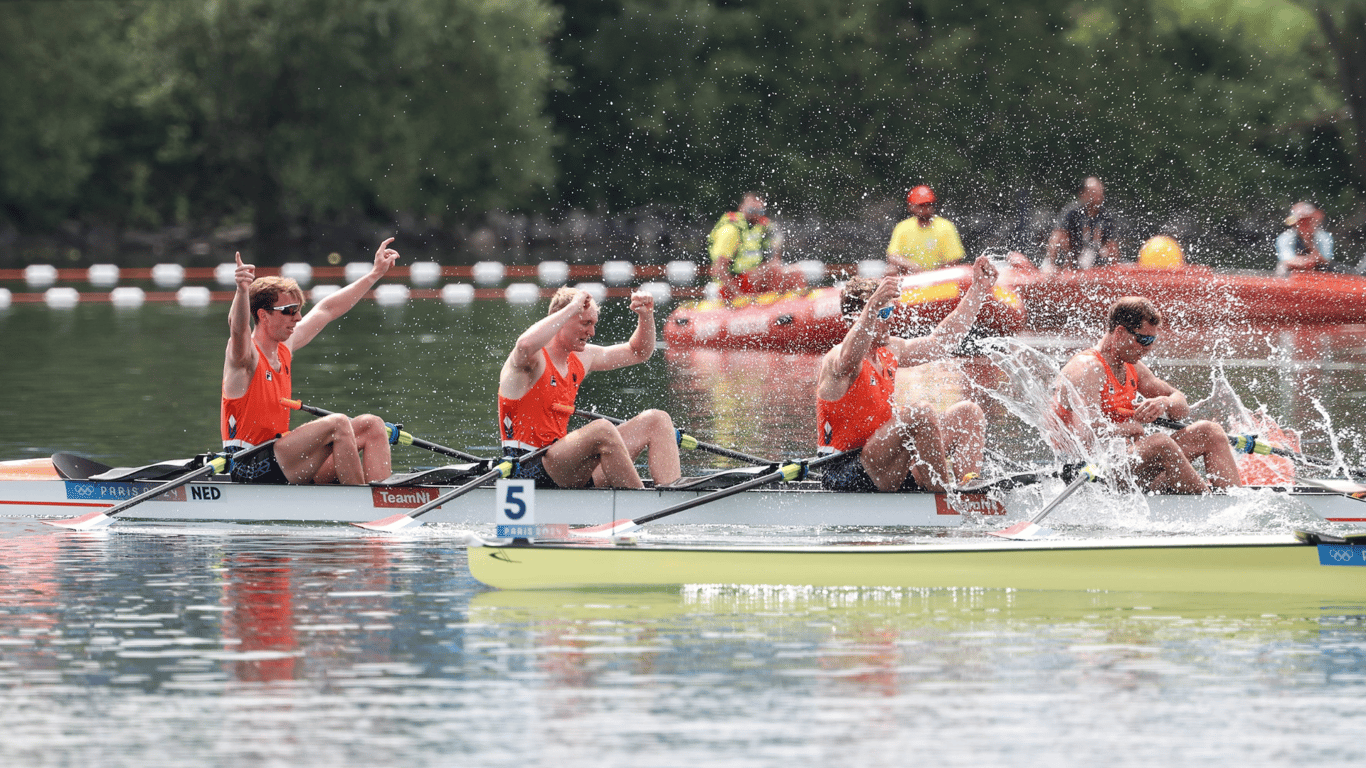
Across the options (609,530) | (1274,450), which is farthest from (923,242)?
(609,530)

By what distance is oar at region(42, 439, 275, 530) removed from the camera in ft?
35.0

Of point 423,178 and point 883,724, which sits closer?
point 883,724

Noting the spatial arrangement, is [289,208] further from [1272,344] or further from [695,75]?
[1272,344]

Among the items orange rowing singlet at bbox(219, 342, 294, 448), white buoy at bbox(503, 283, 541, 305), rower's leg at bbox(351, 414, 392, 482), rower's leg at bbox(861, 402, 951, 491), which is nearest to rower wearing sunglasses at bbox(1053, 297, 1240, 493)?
rower's leg at bbox(861, 402, 951, 491)

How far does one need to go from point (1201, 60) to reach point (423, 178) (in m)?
19.9

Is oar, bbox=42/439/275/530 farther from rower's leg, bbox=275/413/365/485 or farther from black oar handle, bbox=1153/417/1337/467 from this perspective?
black oar handle, bbox=1153/417/1337/467

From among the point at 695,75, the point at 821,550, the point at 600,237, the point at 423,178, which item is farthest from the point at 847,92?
the point at 821,550

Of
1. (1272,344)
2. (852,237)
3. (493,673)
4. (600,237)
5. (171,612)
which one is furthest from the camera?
(600,237)

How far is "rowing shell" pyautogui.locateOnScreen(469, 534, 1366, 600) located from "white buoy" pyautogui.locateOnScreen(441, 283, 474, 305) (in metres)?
22.4

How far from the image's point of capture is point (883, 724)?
686 centimetres

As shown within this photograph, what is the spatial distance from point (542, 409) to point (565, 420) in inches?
10.4

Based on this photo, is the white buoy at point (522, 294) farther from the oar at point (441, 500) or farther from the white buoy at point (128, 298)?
the oar at point (441, 500)

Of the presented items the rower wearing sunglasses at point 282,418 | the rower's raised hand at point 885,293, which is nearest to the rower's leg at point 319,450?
the rower wearing sunglasses at point 282,418

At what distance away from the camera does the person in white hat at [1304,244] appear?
2348 centimetres
